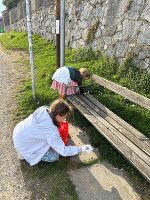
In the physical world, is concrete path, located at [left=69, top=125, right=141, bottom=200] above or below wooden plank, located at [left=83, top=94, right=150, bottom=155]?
below

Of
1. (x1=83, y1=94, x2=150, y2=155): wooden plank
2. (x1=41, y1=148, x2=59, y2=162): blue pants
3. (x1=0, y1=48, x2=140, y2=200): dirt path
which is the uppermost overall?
(x1=83, y1=94, x2=150, y2=155): wooden plank

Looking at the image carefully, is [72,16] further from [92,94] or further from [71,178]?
[71,178]

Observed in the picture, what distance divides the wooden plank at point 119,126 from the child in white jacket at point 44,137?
0.63 meters

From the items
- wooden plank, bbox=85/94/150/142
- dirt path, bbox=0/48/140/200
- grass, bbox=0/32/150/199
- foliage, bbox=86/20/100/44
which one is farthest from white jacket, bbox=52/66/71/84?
foliage, bbox=86/20/100/44

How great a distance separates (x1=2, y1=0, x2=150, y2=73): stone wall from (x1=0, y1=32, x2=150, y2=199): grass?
267 mm

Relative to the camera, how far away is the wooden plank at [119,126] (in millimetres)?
4012

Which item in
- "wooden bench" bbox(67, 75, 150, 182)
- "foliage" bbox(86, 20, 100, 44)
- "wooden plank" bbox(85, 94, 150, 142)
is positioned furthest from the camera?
"foliage" bbox(86, 20, 100, 44)

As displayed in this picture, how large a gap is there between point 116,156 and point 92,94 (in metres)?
2.15

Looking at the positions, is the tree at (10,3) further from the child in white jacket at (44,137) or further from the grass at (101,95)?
the child in white jacket at (44,137)

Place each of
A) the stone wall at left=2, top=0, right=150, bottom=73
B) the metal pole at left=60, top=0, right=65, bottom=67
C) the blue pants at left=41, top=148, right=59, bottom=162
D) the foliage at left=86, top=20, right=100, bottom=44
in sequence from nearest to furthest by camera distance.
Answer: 1. the blue pants at left=41, top=148, right=59, bottom=162
2. the stone wall at left=2, top=0, right=150, bottom=73
3. the metal pole at left=60, top=0, right=65, bottom=67
4. the foliage at left=86, top=20, right=100, bottom=44

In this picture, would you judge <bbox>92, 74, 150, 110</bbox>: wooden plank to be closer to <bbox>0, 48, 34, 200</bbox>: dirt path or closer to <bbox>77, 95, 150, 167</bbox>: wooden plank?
<bbox>77, 95, 150, 167</bbox>: wooden plank

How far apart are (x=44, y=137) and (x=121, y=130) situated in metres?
1.15

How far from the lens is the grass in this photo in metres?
4.31

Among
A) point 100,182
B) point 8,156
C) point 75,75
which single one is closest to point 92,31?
point 75,75
